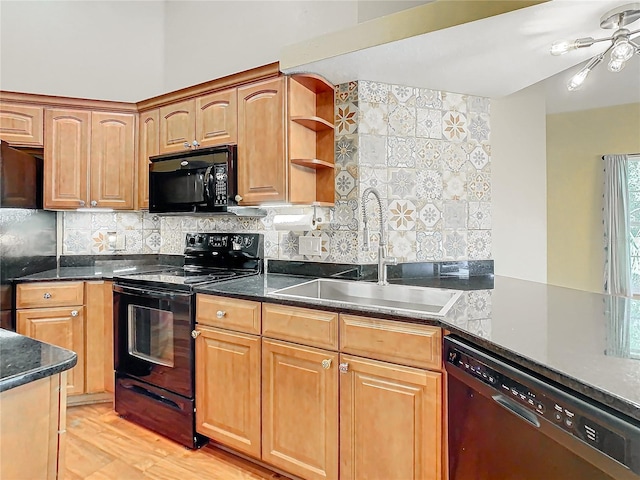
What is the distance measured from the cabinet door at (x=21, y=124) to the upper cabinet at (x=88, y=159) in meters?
0.05

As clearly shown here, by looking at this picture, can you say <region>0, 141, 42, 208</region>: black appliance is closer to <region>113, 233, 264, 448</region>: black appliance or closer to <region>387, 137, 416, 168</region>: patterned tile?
<region>113, 233, 264, 448</region>: black appliance

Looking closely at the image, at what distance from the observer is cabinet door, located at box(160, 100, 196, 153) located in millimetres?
2453

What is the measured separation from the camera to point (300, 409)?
1690 millimetres

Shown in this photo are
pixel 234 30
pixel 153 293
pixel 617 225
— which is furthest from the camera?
pixel 617 225

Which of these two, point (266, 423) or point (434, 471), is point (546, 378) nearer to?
point (434, 471)

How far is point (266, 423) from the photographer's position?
1.79 metres

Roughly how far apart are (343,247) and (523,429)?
1413mm

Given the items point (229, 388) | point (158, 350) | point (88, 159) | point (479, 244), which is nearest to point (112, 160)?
point (88, 159)

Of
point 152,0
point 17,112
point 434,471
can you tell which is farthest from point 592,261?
point 17,112

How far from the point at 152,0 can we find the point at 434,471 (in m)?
3.75

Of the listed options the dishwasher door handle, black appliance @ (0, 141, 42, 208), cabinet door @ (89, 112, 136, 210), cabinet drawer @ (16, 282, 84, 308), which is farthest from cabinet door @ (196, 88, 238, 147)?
the dishwasher door handle

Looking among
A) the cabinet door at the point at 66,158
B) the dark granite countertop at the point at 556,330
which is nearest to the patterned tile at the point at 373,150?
the dark granite countertop at the point at 556,330

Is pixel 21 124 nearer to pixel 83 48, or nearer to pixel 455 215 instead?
pixel 83 48

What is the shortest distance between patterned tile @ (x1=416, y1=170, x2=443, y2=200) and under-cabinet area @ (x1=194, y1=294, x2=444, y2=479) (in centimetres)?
112
